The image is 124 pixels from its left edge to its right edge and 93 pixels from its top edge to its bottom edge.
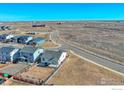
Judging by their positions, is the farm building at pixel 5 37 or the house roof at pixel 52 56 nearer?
the house roof at pixel 52 56

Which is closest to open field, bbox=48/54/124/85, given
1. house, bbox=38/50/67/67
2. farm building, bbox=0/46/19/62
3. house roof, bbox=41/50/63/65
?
house, bbox=38/50/67/67

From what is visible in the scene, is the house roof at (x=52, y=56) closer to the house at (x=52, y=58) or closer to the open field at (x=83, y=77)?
the house at (x=52, y=58)

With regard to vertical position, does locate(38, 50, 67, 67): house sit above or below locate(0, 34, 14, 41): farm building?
below

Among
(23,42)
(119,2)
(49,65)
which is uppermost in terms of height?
(119,2)

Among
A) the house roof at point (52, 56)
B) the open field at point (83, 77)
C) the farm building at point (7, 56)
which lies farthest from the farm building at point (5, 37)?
the open field at point (83, 77)

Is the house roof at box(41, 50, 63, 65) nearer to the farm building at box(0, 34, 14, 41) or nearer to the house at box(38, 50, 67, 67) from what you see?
the house at box(38, 50, 67, 67)

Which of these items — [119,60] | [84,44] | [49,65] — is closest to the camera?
[49,65]
